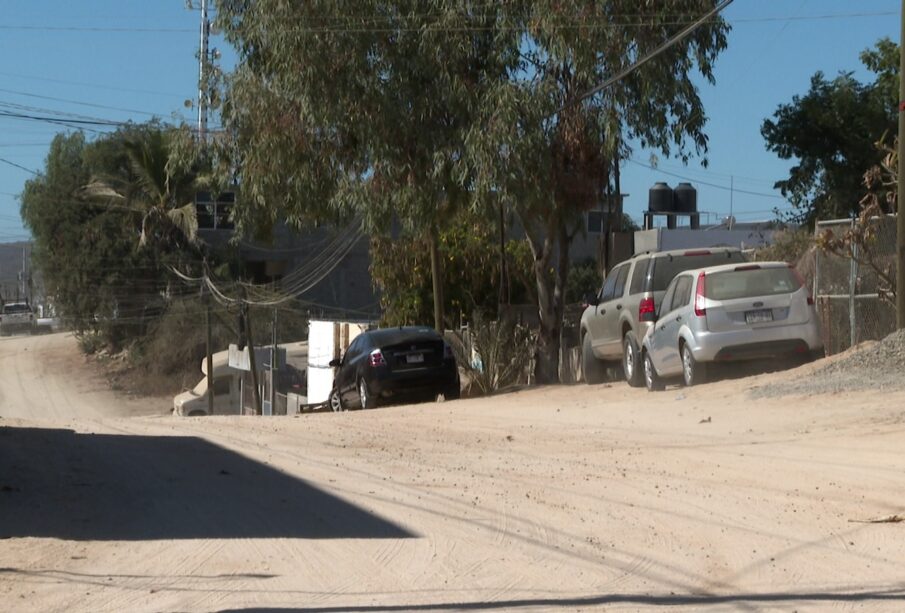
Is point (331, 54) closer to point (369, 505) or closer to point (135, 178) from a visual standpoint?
point (369, 505)

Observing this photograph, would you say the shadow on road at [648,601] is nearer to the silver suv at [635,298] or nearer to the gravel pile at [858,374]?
the gravel pile at [858,374]

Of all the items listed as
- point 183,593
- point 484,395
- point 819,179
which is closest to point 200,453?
point 183,593

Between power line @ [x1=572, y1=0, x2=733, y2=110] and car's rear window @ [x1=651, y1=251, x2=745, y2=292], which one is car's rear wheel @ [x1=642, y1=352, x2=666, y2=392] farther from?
power line @ [x1=572, y1=0, x2=733, y2=110]

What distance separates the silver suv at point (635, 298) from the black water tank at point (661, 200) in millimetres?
18874

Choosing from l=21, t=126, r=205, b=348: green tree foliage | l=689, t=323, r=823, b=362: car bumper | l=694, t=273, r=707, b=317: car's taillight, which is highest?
l=21, t=126, r=205, b=348: green tree foliage

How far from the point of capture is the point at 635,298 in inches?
784

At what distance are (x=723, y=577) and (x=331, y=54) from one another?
16.4 meters

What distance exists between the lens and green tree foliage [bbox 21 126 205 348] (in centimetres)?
5091

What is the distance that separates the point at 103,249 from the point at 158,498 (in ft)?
140

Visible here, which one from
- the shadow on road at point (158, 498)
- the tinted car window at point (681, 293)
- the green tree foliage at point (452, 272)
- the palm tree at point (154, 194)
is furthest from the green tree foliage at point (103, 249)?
the shadow on road at point (158, 498)

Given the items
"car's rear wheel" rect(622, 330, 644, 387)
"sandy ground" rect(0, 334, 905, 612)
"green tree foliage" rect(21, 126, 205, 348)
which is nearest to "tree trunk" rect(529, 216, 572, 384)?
"car's rear wheel" rect(622, 330, 644, 387)

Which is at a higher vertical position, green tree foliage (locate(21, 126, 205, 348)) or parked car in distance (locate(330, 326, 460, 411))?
green tree foliage (locate(21, 126, 205, 348))

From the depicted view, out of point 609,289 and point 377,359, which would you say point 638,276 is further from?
point 377,359

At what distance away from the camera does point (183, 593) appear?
7.08 metres
